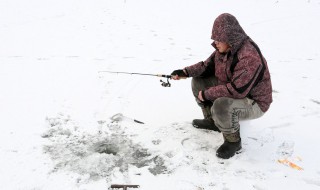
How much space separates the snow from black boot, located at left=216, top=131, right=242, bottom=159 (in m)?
0.07

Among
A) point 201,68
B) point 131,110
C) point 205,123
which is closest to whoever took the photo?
point 201,68

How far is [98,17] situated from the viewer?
28.7 feet

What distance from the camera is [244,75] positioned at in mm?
3100

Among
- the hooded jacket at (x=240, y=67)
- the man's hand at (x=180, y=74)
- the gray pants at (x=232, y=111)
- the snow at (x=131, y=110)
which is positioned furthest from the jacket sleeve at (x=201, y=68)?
the snow at (x=131, y=110)

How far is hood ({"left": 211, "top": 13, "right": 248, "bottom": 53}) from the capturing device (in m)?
3.15

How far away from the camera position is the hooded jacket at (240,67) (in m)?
3.12

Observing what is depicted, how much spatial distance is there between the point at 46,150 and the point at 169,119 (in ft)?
5.20

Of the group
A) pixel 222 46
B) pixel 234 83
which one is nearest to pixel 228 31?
pixel 222 46

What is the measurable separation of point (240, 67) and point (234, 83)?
16 centimetres

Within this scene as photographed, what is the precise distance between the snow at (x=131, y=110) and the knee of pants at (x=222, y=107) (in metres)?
0.51

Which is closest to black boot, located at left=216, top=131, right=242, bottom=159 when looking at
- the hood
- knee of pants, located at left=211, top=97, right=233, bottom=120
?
knee of pants, located at left=211, top=97, right=233, bottom=120

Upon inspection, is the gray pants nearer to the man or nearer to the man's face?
the man

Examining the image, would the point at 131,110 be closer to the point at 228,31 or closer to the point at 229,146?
the point at 229,146

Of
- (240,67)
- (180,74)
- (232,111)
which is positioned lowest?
(232,111)
